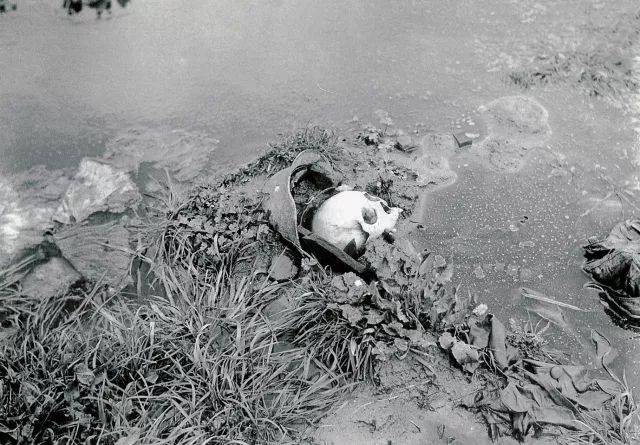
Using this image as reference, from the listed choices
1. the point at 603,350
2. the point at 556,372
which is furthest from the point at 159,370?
the point at 603,350

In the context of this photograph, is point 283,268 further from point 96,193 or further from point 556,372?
point 556,372

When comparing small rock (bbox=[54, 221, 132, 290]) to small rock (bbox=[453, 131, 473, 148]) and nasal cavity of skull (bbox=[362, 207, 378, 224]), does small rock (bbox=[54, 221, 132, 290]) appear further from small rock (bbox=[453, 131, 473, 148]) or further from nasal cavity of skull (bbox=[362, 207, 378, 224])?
small rock (bbox=[453, 131, 473, 148])

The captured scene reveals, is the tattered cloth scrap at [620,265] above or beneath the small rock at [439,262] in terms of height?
beneath

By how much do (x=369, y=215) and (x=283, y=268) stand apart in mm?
659

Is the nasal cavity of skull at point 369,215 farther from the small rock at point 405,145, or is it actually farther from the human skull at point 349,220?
the small rock at point 405,145

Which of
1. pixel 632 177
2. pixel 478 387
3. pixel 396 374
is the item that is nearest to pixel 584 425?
pixel 478 387

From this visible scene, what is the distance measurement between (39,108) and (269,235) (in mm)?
2369

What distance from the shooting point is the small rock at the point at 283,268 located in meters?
3.42

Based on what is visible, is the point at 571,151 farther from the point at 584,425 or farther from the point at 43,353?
the point at 43,353

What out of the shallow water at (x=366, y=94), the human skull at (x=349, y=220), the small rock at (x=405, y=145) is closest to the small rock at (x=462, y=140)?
the shallow water at (x=366, y=94)

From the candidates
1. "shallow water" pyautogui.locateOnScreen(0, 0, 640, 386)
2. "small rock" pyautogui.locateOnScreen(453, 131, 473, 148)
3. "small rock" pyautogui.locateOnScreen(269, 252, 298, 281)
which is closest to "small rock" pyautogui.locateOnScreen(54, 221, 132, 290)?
"shallow water" pyautogui.locateOnScreen(0, 0, 640, 386)

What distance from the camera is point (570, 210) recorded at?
3.87 m

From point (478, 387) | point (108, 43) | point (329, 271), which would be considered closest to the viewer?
point (478, 387)

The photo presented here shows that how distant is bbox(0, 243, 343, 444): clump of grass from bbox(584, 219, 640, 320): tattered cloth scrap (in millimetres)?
1892
